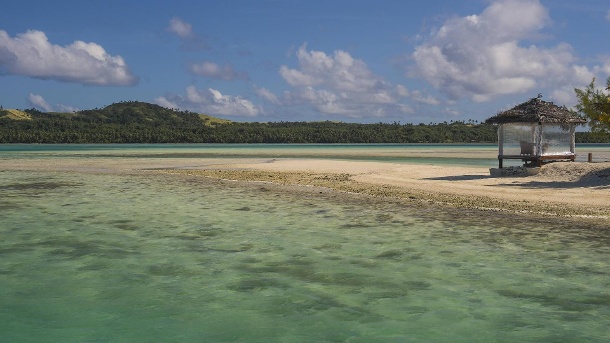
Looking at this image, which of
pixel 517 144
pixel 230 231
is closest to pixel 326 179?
pixel 517 144

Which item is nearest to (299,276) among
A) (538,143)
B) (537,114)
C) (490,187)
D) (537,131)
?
(490,187)

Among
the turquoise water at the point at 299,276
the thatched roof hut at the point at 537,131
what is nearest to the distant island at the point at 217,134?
the thatched roof hut at the point at 537,131

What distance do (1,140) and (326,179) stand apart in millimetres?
118310

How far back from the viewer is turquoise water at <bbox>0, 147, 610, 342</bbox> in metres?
6.49

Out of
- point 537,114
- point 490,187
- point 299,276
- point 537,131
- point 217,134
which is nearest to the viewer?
point 299,276

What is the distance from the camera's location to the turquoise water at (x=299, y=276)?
6.49 metres

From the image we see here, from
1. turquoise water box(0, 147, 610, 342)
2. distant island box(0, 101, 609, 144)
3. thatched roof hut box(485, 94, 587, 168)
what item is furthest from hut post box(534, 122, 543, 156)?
distant island box(0, 101, 609, 144)

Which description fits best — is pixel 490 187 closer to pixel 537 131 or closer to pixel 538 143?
pixel 538 143

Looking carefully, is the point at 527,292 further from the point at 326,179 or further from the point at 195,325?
the point at 326,179

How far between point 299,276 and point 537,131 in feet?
62.2

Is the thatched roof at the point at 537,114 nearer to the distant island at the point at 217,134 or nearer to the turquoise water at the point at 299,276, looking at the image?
the turquoise water at the point at 299,276

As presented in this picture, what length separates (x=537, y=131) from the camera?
80.7 feet

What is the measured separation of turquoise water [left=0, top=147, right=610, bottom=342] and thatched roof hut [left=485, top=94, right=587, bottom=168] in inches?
420

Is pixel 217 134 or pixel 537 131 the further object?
pixel 217 134
